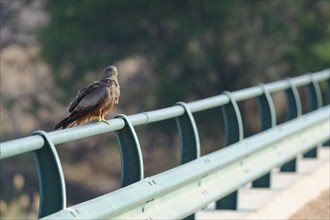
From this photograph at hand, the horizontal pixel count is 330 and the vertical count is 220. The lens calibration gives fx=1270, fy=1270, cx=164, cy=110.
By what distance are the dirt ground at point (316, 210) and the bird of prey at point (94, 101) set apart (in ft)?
7.40

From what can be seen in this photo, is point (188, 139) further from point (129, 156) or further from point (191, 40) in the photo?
point (191, 40)

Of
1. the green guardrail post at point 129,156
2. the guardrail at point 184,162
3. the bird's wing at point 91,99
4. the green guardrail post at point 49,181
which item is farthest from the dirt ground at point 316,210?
the green guardrail post at point 49,181

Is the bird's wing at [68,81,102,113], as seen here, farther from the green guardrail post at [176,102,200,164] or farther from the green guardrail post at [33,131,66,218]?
the green guardrail post at [33,131,66,218]

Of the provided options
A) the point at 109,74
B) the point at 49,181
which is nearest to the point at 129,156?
the point at 109,74

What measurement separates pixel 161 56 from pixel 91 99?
3218 cm

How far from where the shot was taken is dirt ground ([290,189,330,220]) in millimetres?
9702

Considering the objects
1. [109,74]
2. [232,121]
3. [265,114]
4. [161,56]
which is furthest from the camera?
[161,56]

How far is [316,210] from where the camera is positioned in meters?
10.1

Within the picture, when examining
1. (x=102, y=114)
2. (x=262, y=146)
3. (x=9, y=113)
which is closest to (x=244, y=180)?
(x=262, y=146)

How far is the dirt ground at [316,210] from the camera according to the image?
382 inches

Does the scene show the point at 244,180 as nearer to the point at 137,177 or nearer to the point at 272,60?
the point at 137,177

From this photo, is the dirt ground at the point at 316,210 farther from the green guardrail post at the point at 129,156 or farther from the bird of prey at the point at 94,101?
the green guardrail post at the point at 129,156

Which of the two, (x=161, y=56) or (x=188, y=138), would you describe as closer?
(x=188, y=138)

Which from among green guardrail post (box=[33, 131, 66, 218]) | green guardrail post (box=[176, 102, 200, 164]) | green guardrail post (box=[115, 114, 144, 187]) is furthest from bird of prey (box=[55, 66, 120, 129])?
green guardrail post (box=[33, 131, 66, 218])
